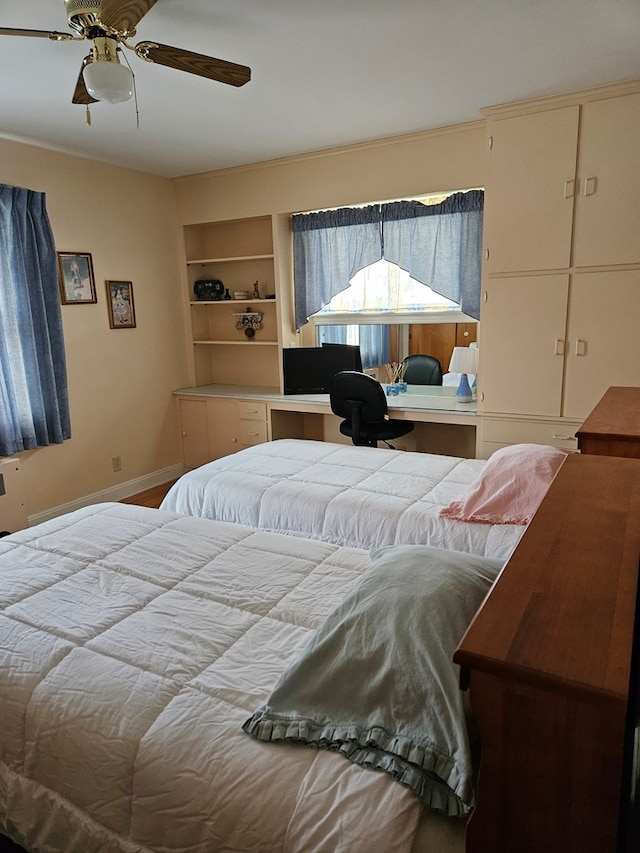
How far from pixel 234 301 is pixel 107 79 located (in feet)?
9.56

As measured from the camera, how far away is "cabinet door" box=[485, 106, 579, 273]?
3.03m

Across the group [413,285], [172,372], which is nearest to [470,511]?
[413,285]

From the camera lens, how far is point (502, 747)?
704 millimetres

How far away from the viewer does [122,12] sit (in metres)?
1.73

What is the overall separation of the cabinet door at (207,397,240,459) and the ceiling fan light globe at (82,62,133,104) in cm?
289

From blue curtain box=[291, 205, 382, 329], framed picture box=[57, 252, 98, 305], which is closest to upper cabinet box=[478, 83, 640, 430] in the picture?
blue curtain box=[291, 205, 382, 329]

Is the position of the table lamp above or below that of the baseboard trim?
above

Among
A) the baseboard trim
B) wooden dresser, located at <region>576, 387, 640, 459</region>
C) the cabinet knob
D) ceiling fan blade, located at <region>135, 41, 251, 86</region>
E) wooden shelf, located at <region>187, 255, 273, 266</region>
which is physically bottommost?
the baseboard trim

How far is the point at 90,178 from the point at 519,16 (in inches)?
119

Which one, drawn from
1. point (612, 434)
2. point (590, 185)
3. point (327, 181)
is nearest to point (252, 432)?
point (327, 181)

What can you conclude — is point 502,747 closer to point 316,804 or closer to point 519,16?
point 316,804

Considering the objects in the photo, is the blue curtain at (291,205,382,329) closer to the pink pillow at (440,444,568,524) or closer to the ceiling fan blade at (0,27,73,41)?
the pink pillow at (440,444,568,524)

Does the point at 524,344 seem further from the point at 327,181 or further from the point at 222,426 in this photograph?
the point at 222,426

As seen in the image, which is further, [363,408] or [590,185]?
[363,408]
